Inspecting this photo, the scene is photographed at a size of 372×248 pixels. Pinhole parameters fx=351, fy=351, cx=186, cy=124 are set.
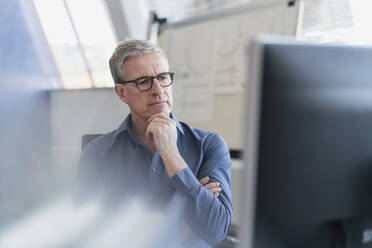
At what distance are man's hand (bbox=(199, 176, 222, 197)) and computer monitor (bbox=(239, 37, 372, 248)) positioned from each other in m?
0.27

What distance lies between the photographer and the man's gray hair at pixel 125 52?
85 cm

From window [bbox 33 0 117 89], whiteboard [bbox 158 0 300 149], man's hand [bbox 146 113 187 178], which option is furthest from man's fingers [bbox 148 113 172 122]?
whiteboard [bbox 158 0 300 149]

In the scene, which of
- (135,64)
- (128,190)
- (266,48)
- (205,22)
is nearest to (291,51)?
(266,48)

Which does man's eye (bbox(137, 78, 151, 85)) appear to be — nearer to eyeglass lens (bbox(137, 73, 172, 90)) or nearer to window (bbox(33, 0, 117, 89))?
eyeglass lens (bbox(137, 73, 172, 90))

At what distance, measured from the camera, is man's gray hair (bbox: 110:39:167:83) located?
0.85 meters

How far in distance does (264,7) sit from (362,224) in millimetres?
1281

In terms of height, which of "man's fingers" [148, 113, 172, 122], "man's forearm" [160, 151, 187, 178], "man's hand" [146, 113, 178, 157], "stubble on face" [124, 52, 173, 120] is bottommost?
"man's forearm" [160, 151, 187, 178]

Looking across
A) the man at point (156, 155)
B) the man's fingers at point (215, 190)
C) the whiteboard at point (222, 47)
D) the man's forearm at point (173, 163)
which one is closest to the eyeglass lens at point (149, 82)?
the man at point (156, 155)

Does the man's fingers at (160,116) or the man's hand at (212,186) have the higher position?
the man's fingers at (160,116)

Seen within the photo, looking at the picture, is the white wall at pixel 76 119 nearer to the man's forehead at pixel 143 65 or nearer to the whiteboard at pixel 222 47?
the man's forehead at pixel 143 65

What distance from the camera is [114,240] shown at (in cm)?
90

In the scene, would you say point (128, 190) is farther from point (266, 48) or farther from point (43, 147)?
point (266, 48)

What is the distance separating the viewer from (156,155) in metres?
0.83

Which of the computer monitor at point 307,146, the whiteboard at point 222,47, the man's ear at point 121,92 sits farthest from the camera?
the whiteboard at point 222,47
